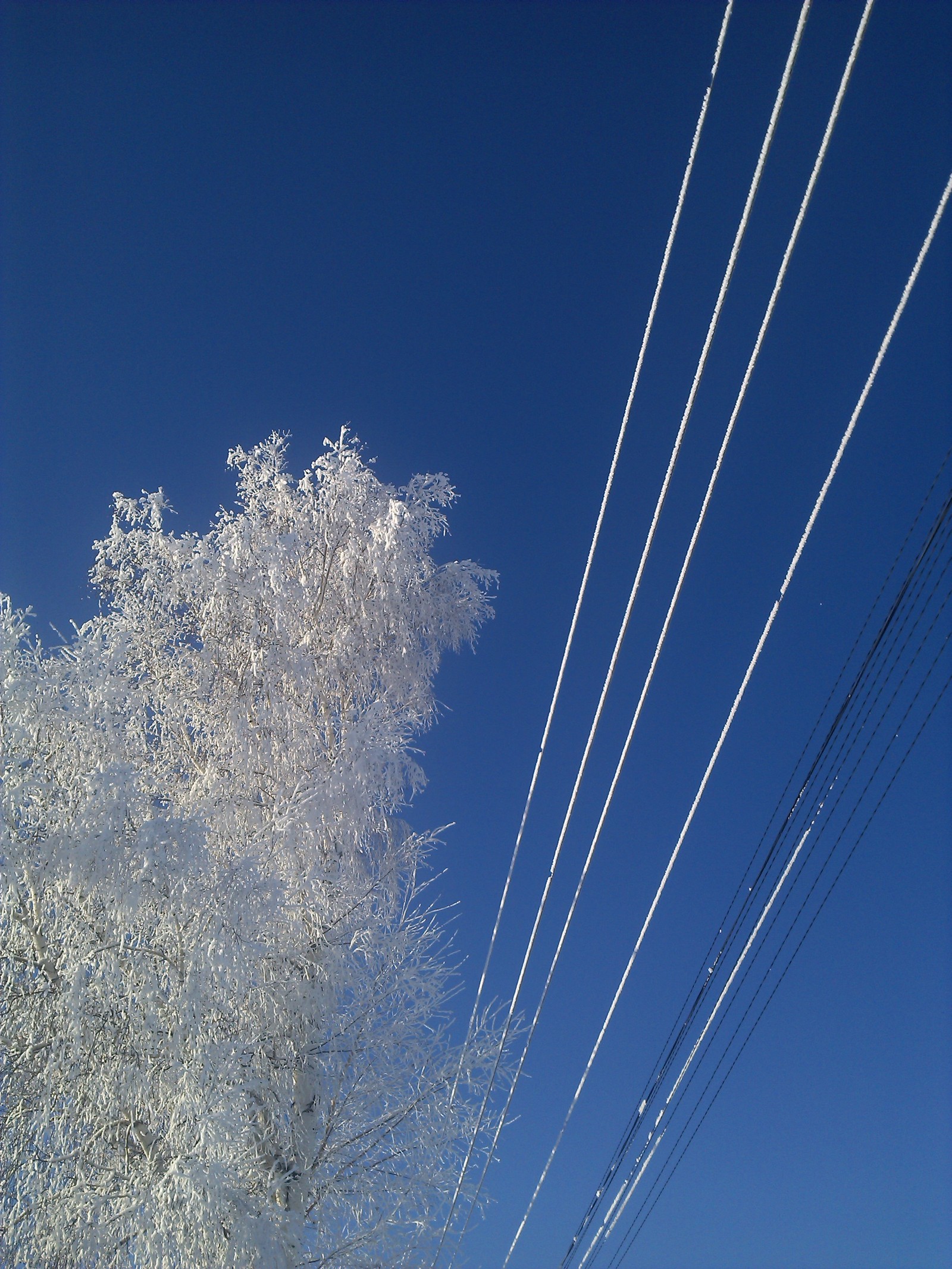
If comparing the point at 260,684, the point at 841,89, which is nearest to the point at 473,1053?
the point at 260,684

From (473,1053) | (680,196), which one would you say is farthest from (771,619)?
(473,1053)

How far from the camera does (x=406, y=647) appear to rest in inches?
317

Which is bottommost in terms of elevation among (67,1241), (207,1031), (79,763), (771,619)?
(67,1241)

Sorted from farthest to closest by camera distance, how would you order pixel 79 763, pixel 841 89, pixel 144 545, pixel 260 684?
pixel 144 545
pixel 260 684
pixel 79 763
pixel 841 89

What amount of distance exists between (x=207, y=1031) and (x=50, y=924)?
136 cm

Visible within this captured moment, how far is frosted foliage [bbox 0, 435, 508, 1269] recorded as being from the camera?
18.0 ft

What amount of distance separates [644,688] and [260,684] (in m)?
3.94

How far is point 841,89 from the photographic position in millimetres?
2697

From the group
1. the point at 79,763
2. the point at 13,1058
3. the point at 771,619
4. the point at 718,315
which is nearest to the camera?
the point at 718,315

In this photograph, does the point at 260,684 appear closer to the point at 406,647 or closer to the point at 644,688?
the point at 406,647

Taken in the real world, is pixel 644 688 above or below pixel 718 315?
below

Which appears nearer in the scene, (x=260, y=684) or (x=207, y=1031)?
(x=207, y=1031)

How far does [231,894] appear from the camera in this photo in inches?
228

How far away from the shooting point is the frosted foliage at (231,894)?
18.0 feet
